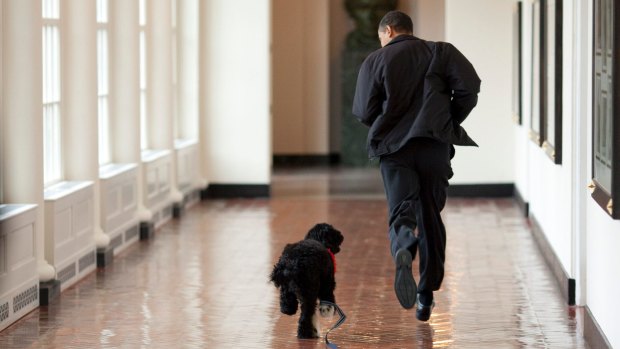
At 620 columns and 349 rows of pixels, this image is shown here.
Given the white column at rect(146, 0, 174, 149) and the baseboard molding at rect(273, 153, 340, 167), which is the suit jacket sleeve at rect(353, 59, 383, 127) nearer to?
the white column at rect(146, 0, 174, 149)

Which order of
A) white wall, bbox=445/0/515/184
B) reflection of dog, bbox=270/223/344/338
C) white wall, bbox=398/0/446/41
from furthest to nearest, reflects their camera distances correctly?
white wall, bbox=398/0/446/41 < white wall, bbox=445/0/515/184 < reflection of dog, bbox=270/223/344/338

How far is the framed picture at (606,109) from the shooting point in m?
5.20

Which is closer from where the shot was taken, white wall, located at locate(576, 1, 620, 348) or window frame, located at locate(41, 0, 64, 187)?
A: white wall, located at locate(576, 1, 620, 348)

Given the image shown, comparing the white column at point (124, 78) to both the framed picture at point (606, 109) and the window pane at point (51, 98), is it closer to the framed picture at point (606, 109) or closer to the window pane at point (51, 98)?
the window pane at point (51, 98)

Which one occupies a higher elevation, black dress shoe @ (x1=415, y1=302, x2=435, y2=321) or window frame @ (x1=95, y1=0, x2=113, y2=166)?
window frame @ (x1=95, y1=0, x2=113, y2=166)

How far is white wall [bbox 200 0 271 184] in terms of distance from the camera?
46.0ft

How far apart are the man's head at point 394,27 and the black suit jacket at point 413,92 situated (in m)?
0.13

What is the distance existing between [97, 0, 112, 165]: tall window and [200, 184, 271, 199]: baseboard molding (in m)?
4.02

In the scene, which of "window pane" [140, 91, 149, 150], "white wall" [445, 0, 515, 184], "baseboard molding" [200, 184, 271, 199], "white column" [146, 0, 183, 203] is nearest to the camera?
"window pane" [140, 91, 149, 150]

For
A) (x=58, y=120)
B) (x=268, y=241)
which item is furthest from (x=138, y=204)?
(x=58, y=120)

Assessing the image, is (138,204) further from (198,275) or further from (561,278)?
(561,278)

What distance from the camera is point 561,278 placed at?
7969 millimetres

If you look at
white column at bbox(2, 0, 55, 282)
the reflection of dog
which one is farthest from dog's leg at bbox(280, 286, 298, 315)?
white column at bbox(2, 0, 55, 282)

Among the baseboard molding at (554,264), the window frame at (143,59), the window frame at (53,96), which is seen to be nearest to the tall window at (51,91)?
the window frame at (53,96)
